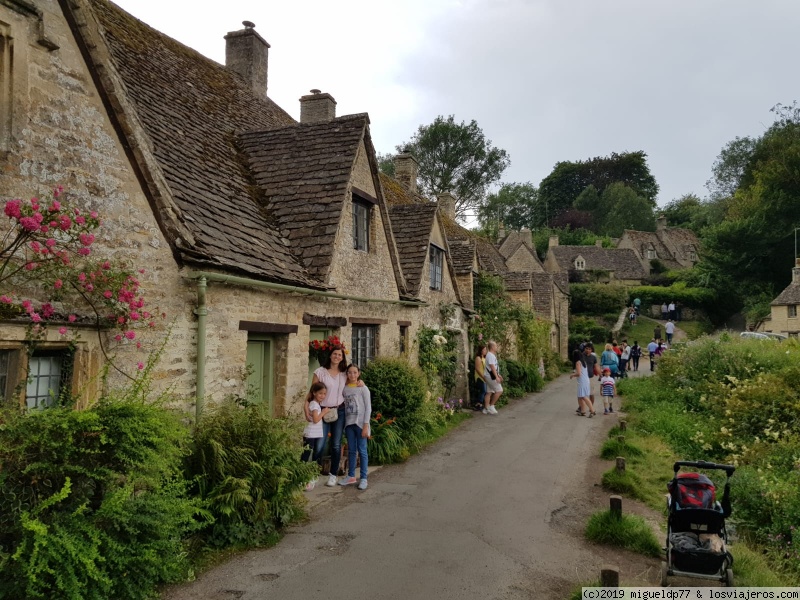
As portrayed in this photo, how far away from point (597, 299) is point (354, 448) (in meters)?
45.8

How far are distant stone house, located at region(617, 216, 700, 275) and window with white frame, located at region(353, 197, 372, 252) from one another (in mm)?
62881

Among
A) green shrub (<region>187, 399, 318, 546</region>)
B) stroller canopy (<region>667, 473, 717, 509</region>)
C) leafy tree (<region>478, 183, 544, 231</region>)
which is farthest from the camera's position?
leafy tree (<region>478, 183, 544, 231</region>)

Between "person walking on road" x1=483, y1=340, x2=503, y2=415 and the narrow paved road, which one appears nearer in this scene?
the narrow paved road

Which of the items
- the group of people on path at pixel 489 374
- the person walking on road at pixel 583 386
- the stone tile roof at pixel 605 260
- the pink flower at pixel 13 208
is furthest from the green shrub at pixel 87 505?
the stone tile roof at pixel 605 260

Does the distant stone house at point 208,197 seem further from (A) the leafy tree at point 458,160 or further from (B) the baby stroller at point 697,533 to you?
(A) the leafy tree at point 458,160

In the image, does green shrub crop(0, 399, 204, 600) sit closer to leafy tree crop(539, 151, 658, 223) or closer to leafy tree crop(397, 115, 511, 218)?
leafy tree crop(397, 115, 511, 218)

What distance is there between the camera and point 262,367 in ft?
29.7

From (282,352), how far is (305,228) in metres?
2.78

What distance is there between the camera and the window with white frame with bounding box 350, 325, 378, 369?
11.9 meters

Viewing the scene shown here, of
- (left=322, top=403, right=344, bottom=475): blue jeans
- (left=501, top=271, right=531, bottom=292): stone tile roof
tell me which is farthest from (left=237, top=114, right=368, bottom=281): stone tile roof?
(left=501, top=271, right=531, bottom=292): stone tile roof

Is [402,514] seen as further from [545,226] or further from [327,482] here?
[545,226]

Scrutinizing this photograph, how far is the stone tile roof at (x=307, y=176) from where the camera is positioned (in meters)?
10.6

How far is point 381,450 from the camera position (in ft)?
33.1

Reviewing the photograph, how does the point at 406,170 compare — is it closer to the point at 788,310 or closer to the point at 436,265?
the point at 436,265
